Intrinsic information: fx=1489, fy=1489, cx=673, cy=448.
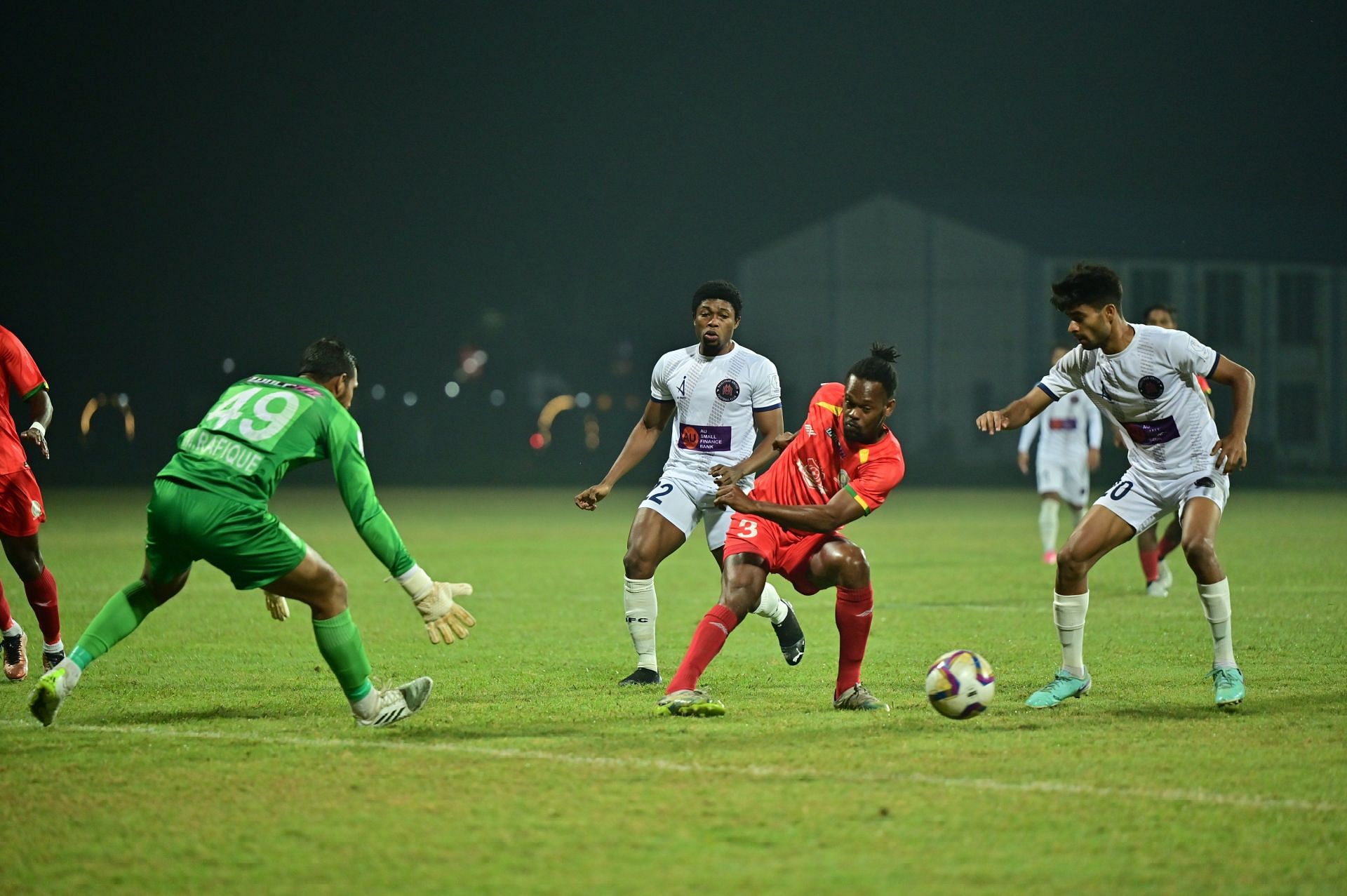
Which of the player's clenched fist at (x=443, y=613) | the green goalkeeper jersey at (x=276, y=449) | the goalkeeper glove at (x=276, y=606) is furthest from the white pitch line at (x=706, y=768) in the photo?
the green goalkeeper jersey at (x=276, y=449)

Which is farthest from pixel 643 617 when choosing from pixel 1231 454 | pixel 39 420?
pixel 39 420

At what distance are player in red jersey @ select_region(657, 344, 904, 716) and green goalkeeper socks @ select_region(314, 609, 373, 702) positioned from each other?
5.04 ft

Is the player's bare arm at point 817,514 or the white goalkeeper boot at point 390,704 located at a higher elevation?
the player's bare arm at point 817,514

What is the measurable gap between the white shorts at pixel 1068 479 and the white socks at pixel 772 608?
8.45 meters

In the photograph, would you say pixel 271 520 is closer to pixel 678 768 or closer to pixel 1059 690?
pixel 678 768

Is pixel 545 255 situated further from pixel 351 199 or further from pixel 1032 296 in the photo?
pixel 1032 296

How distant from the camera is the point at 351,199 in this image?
73375 mm

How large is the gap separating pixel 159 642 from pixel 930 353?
40.2 metres

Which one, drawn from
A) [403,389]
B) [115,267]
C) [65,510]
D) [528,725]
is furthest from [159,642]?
[403,389]

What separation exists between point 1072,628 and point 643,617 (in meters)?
2.53

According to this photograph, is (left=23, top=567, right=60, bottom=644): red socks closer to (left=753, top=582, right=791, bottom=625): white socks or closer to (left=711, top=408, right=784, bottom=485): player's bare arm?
(left=711, top=408, right=784, bottom=485): player's bare arm

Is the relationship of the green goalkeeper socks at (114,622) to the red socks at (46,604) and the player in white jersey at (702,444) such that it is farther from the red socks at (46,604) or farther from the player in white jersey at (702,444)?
the player in white jersey at (702,444)

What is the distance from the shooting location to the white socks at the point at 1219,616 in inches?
307

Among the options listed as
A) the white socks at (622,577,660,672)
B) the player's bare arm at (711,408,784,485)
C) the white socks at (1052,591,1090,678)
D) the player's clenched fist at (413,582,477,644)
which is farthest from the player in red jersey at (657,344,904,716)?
the player's clenched fist at (413,582,477,644)
